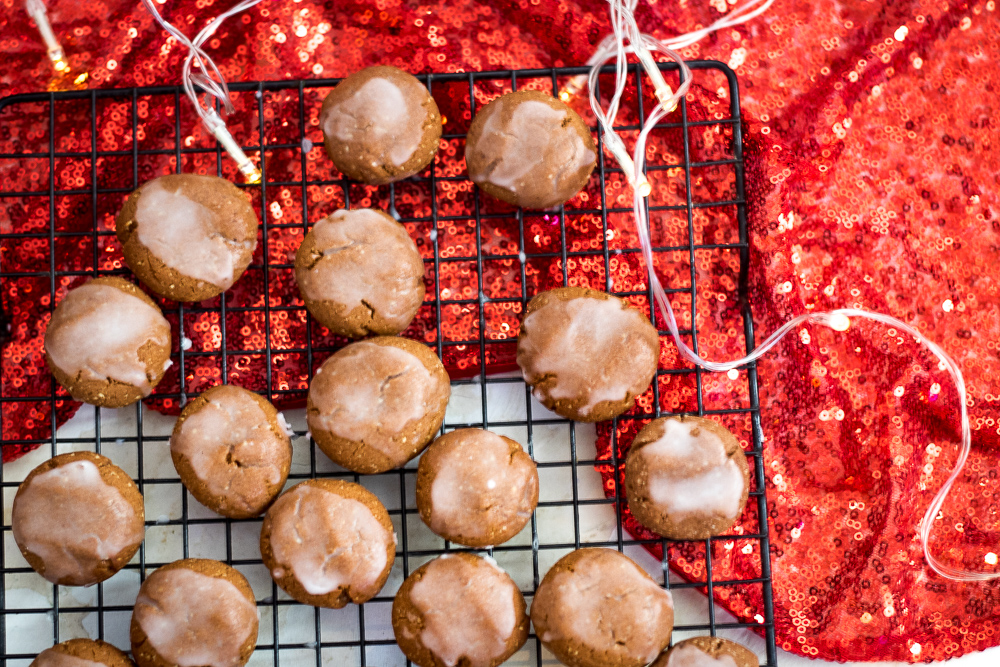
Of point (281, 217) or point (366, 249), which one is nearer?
point (366, 249)

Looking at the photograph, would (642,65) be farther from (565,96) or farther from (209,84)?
(209,84)

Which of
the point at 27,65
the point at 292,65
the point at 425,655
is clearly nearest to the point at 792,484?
the point at 425,655

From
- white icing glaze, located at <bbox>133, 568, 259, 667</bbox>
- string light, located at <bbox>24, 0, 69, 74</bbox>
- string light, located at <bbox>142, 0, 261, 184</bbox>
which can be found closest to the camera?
white icing glaze, located at <bbox>133, 568, 259, 667</bbox>

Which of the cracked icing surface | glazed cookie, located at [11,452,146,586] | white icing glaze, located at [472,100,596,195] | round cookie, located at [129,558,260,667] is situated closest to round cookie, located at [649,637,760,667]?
the cracked icing surface

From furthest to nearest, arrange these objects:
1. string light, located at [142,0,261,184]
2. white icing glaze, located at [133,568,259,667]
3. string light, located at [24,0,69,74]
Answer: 1. string light, located at [24,0,69,74]
2. string light, located at [142,0,261,184]
3. white icing glaze, located at [133,568,259,667]

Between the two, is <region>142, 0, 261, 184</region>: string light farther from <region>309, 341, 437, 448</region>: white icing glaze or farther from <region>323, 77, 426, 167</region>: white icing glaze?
<region>309, 341, 437, 448</region>: white icing glaze

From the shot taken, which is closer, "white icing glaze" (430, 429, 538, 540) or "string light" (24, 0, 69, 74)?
"white icing glaze" (430, 429, 538, 540)
